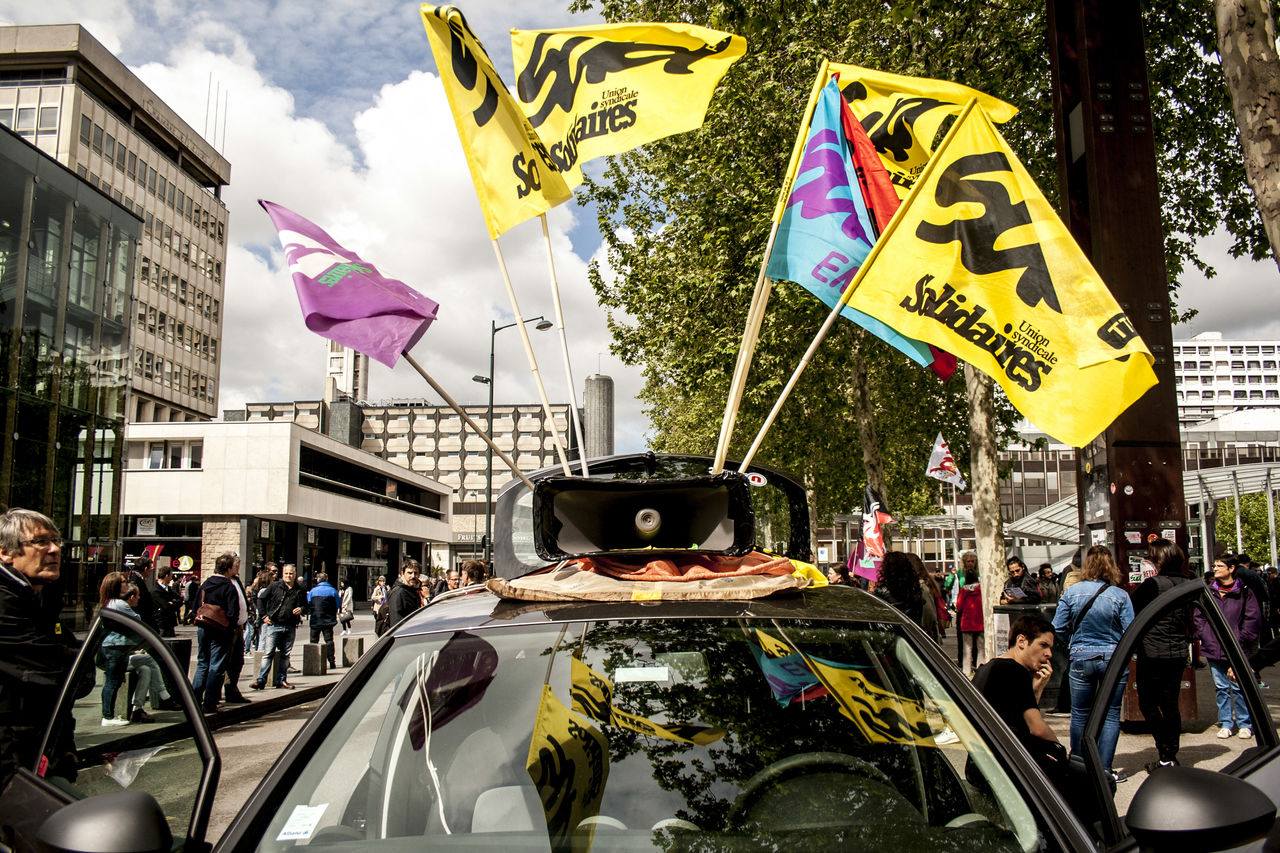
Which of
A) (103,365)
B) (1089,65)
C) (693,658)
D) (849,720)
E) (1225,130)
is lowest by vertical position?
(849,720)

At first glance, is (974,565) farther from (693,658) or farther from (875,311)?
(693,658)

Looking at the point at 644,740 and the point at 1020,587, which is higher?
the point at 644,740

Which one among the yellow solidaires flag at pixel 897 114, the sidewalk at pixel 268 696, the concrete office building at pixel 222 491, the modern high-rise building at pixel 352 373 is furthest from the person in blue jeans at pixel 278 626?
the modern high-rise building at pixel 352 373

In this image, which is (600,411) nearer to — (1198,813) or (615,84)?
(615,84)

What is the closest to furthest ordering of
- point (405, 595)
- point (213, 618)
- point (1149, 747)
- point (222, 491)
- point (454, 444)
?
point (1149, 747) < point (213, 618) < point (405, 595) < point (222, 491) < point (454, 444)

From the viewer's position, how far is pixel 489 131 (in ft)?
14.9

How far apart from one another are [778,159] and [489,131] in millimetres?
14335

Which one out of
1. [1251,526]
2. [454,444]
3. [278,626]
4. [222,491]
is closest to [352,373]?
[454,444]

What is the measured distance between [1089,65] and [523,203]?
6998 mm

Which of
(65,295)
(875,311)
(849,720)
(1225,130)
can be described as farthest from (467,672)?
(1225,130)

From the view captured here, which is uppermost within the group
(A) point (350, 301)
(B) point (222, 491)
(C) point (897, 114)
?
(B) point (222, 491)

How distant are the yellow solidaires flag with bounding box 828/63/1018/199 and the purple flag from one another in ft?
8.66

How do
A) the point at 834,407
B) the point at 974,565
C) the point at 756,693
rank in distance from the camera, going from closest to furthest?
the point at 756,693 < the point at 974,565 < the point at 834,407

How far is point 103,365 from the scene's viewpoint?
17.2 m
